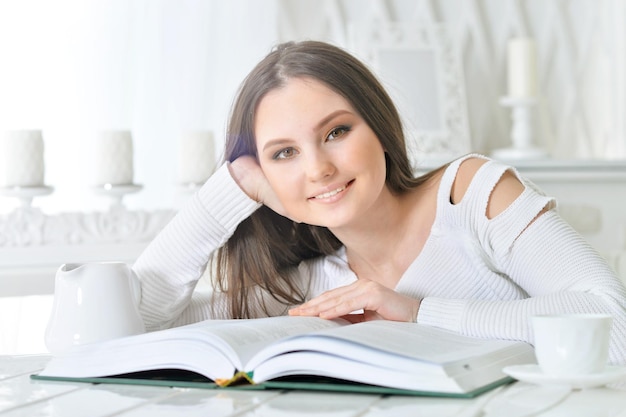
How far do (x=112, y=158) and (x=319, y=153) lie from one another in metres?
0.86

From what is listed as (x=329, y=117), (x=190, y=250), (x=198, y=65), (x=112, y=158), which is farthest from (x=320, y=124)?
(x=198, y=65)

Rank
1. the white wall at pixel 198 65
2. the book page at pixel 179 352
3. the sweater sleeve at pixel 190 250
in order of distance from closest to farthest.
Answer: the book page at pixel 179 352 → the sweater sleeve at pixel 190 250 → the white wall at pixel 198 65

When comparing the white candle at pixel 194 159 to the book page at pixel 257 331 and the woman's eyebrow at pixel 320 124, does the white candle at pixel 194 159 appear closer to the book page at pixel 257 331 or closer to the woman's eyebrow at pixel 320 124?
the woman's eyebrow at pixel 320 124

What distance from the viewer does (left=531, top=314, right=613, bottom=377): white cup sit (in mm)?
778

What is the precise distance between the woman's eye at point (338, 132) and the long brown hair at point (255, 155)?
33 millimetres

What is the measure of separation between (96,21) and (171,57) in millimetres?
195

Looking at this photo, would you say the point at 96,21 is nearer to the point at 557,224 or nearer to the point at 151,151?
the point at 151,151

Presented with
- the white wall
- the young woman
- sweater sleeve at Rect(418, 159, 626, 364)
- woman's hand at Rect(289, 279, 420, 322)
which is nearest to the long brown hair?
the young woman

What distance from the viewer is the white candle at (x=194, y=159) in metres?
2.06

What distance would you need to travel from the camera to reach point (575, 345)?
78cm

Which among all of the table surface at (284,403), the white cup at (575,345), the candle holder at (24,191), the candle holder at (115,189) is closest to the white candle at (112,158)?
the candle holder at (115,189)

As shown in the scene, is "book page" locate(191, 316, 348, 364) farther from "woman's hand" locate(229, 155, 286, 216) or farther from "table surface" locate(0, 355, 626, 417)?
"woman's hand" locate(229, 155, 286, 216)

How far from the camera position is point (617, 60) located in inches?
104

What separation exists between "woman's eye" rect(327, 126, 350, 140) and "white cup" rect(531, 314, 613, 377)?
0.52 m
